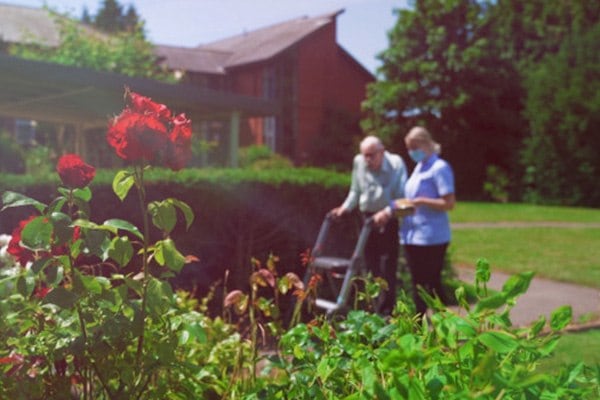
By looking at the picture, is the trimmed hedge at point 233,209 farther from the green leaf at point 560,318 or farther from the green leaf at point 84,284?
the green leaf at point 560,318

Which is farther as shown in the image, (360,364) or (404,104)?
(404,104)

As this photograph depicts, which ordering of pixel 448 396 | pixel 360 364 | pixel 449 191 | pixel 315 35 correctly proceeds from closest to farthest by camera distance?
pixel 448 396 < pixel 360 364 < pixel 449 191 < pixel 315 35

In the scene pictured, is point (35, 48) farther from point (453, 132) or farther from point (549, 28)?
point (549, 28)

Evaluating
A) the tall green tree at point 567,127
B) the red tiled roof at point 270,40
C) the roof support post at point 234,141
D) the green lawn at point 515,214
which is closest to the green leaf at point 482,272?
the roof support post at point 234,141

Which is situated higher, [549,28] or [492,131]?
[549,28]

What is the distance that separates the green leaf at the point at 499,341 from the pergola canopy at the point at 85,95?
9.39 meters

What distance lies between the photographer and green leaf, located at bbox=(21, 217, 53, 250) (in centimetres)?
236

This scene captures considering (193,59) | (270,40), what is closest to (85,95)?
(193,59)

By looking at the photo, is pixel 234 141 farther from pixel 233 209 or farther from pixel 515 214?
pixel 515 214

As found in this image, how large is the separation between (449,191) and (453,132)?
29.0m

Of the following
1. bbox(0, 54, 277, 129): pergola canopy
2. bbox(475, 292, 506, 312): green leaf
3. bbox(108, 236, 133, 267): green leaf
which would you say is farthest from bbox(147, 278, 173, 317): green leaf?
bbox(0, 54, 277, 129): pergola canopy

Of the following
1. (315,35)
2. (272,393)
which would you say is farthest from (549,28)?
(272,393)

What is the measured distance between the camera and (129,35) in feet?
90.4

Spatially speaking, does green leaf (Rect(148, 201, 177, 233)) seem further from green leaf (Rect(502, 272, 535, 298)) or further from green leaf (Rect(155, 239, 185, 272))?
green leaf (Rect(502, 272, 535, 298))
